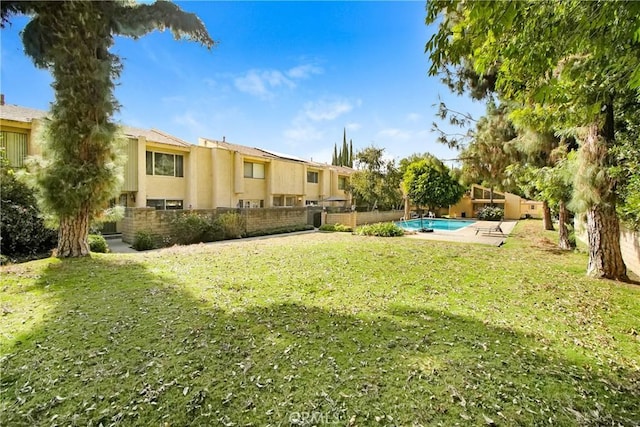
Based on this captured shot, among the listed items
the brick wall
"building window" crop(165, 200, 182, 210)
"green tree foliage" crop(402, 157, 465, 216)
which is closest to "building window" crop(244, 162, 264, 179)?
"building window" crop(165, 200, 182, 210)

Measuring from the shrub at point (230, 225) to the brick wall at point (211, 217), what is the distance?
1.76ft

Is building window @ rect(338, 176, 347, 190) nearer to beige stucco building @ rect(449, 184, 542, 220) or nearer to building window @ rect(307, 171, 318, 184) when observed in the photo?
building window @ rect(307, 171, 318, 184)

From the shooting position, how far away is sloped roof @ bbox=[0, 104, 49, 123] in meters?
13.1

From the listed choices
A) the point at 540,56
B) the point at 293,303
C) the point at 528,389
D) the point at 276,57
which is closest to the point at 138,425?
the point at 293,303

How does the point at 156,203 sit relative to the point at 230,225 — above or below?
above

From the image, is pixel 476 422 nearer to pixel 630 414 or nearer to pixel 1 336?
pixel 630 414

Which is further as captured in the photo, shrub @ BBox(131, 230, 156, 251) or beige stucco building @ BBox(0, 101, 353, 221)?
beige stucco building @ BBox(0, 101, 353, 221)

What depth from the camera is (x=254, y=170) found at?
23906 millimetres

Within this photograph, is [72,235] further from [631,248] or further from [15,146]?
[631,248]

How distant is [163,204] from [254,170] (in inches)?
297

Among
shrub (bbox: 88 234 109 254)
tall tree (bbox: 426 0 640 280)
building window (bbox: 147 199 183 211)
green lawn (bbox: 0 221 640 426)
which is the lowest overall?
green lawn (bbox: 0 221 640 426)

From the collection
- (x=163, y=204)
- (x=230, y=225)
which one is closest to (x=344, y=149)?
(x=163, y=204)

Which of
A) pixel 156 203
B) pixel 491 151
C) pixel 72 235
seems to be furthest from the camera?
pixel 156 203

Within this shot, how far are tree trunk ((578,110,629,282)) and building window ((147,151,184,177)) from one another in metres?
20.0
